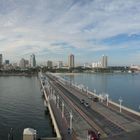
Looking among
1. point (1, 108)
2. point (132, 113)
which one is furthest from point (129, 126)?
point (1, 108)

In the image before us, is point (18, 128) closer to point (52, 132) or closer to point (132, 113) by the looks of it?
point (52, 132)

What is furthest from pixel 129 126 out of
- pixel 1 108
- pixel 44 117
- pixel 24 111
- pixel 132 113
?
pixel 1 108

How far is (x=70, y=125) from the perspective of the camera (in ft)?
156

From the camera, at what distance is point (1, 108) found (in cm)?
8306

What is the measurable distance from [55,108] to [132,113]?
1915cm

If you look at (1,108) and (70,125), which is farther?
(1,108)

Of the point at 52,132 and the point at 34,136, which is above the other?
the point at 34,136

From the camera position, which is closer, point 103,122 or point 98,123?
point 98,123

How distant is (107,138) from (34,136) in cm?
1089

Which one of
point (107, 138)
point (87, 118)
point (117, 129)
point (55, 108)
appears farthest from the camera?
point (55, 108)

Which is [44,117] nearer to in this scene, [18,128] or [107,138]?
[18,128]

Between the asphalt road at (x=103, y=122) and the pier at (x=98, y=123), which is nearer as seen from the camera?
the pier at (x=98, y=123)

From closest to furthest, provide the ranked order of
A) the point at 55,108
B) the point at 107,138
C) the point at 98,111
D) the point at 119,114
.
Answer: the point at 107,138 → the point at 119,114 → the point at 98,111 → the point at 55,108

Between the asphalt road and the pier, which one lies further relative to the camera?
the asphalt road
